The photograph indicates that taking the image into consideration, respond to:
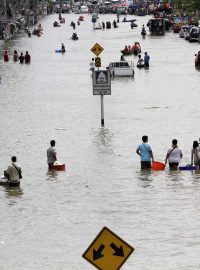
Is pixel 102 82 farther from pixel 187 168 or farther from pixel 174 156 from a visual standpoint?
pixel 174 156

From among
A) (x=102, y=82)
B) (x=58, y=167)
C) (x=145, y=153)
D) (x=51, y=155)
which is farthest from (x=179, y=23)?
(x=145, y=153)

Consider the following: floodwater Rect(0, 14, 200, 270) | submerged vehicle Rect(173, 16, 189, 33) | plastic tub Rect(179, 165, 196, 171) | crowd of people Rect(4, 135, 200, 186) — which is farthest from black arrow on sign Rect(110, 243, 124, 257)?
submerged vehicle Rect(173, 16, 189, 33)

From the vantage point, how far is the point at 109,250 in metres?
12.5

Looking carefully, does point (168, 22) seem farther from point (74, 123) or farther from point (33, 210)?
point (33, 210)

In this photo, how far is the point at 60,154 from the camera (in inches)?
1249

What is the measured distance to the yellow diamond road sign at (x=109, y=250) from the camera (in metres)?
12.5

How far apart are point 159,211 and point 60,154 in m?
8.82

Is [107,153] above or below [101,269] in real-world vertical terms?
below

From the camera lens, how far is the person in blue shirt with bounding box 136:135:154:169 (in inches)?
1078

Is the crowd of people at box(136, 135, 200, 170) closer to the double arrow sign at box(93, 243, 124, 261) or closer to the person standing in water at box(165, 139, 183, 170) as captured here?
the person standing in water at box(165, 139, 183, 170)

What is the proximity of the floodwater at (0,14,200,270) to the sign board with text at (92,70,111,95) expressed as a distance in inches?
56.3

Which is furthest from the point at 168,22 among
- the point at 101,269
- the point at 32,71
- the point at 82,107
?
the point at 101,269

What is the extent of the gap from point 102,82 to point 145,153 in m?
8.55

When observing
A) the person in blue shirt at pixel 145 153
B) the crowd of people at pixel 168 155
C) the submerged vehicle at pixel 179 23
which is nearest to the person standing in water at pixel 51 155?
the crowd of people at pixel 168 155
